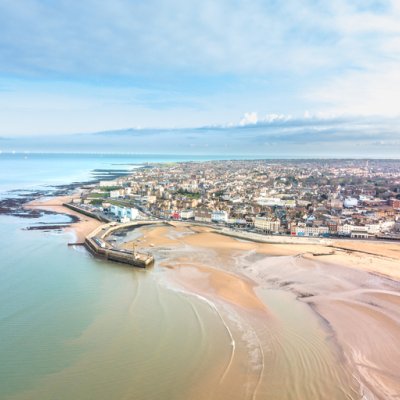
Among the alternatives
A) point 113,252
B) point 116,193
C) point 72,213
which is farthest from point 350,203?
point 113,252

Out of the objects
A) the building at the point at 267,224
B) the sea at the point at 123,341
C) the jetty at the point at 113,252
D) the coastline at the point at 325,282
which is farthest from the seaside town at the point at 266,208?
the sea at the point at 123,341

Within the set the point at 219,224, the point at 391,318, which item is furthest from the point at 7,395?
the point at 219,224

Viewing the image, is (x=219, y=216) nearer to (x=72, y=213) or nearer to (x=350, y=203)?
(x=72, y=213)

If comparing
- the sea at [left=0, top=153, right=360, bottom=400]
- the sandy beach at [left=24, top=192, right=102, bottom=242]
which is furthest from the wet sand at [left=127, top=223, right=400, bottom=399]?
the sandy beach at [left=24, top=192, right=102, bottom=242]

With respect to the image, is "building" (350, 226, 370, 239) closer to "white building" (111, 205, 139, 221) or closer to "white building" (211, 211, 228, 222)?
"white building" (211, 211, 228, 222)

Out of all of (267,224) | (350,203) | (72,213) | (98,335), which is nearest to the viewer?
(98,335)

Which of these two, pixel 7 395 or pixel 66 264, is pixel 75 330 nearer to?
pixel 7 395

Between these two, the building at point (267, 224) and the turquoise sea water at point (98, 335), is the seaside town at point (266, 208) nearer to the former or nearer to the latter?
the building at point (267, 224)
